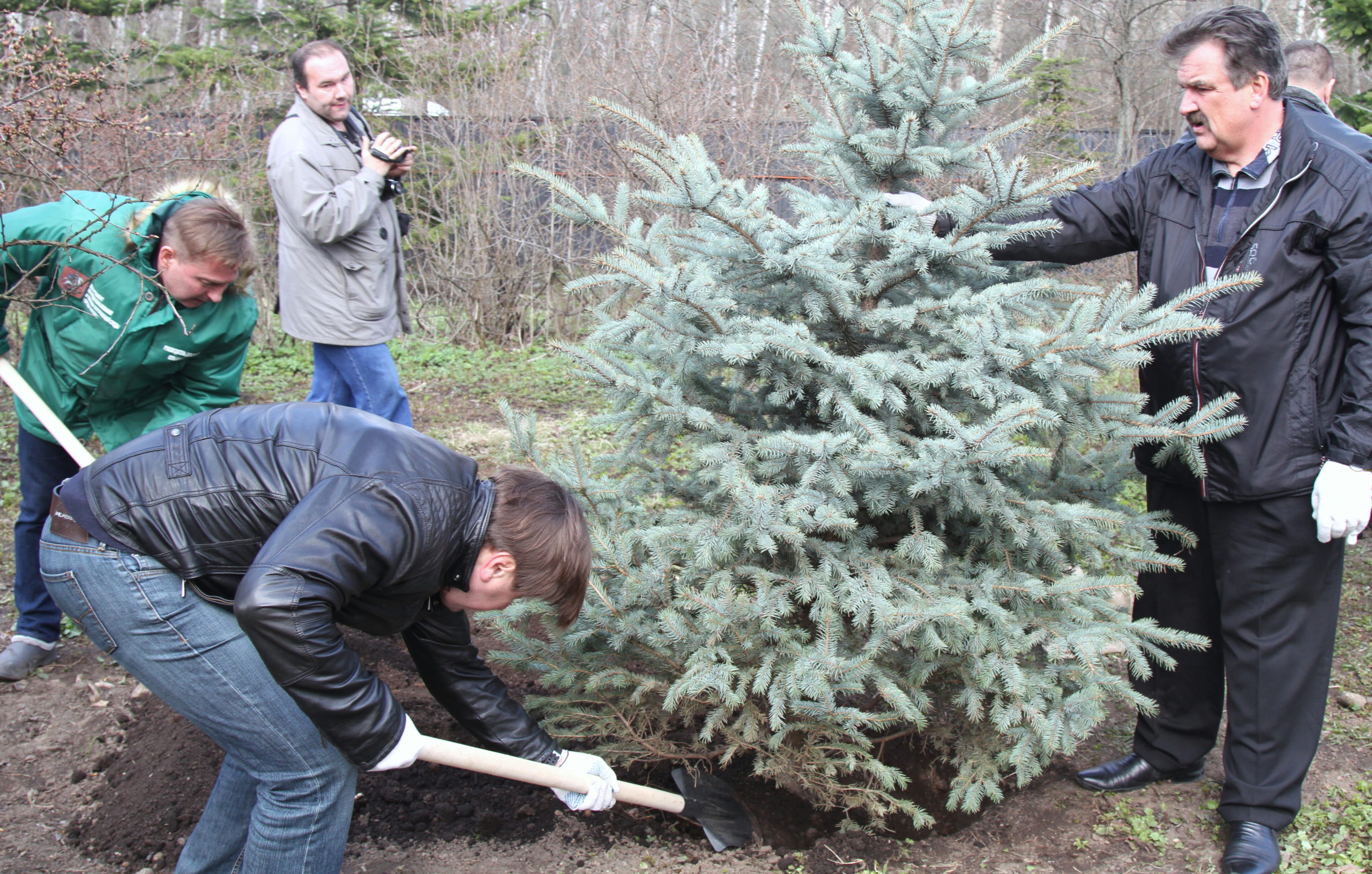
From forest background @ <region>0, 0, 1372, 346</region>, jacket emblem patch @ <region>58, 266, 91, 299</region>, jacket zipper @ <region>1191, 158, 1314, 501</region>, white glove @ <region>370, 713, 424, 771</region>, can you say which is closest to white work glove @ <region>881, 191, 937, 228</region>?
jacket zipper @ <region>1191, 158, 1314, 501</region>

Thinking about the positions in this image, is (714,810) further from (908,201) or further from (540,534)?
(908,201)

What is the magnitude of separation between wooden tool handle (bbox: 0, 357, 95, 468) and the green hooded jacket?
0.06 meters

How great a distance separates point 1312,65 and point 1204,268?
1.74 metres

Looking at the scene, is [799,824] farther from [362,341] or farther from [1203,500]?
[362,341]

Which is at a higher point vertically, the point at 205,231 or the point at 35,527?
the point at 205,231

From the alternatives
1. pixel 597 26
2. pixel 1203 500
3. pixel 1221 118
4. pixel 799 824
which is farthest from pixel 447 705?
pixel 597 26

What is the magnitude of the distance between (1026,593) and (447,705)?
160 centimetres

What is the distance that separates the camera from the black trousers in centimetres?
261

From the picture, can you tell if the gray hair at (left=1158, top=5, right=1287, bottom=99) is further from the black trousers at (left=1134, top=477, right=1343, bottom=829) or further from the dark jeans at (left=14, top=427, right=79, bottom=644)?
the dark jeans at (left=14, top=427, right=79, bottom=644)

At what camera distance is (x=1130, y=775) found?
308 centimetres

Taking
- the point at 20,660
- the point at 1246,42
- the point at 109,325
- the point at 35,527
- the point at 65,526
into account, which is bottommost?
the point at 20,660

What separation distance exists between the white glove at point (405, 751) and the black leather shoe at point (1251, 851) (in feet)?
7.46

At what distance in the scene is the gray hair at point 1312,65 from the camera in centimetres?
366

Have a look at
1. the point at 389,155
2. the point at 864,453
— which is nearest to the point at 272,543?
the point at 864,453
